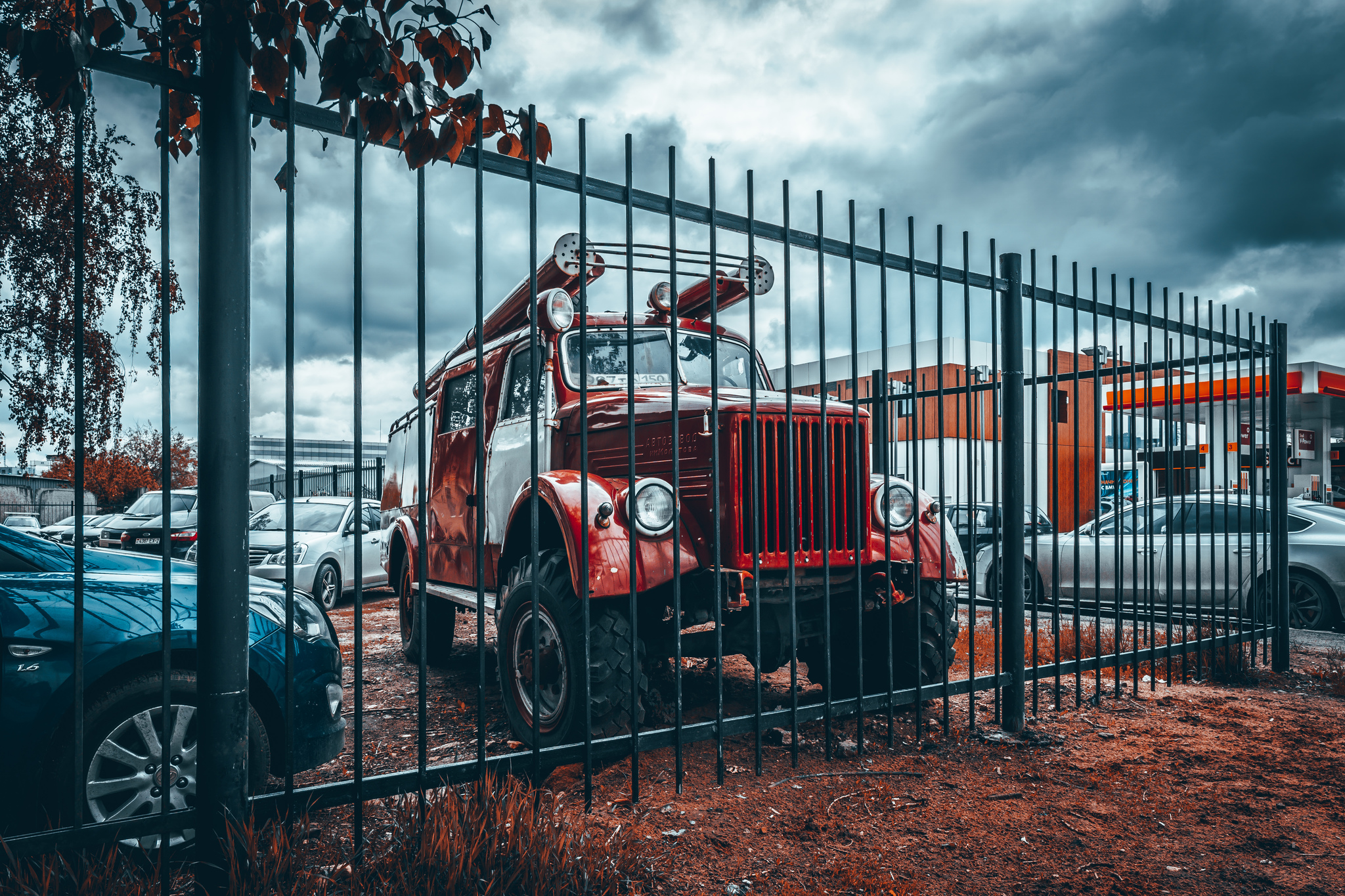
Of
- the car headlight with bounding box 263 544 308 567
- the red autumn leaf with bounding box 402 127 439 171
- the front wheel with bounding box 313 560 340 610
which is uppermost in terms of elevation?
the red autumn leaf with bounding box 402 127 439 171

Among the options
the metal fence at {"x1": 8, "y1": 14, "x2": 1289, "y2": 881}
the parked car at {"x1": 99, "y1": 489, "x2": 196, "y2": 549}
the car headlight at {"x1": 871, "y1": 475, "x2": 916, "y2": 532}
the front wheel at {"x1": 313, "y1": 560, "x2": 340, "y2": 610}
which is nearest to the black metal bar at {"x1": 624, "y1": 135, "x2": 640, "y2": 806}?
the metal fence at {"x1": 8, "y1": 14, "x2": 1289, "y2": 881}

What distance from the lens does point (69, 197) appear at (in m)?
9.90

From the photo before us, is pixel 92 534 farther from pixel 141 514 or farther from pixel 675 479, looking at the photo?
pixel 675 479

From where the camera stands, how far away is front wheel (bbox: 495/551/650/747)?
3.46 meters

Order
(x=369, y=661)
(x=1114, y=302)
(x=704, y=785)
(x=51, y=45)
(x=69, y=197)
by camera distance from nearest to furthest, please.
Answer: (x=51, y=45)
(x=704, y=785)
(x=1114, y=302)
(x=369, y=661)
(x=69, y=197)

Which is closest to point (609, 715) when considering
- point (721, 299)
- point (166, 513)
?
point (166, 513)

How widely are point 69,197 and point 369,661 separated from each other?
7.69 metres

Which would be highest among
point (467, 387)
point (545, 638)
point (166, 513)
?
point (467, 387)

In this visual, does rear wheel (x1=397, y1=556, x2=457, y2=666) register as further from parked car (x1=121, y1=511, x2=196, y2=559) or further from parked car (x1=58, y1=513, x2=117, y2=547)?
parked car (x1=58, y1=513, x2=117, y2=547)

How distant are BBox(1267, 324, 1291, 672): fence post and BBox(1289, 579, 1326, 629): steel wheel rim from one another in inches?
107

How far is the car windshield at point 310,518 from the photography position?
1117 centimetres

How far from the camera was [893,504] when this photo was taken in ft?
14.2

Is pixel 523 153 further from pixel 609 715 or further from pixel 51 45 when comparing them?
pixel 609 715

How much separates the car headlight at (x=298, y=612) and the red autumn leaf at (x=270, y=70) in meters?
1.87
